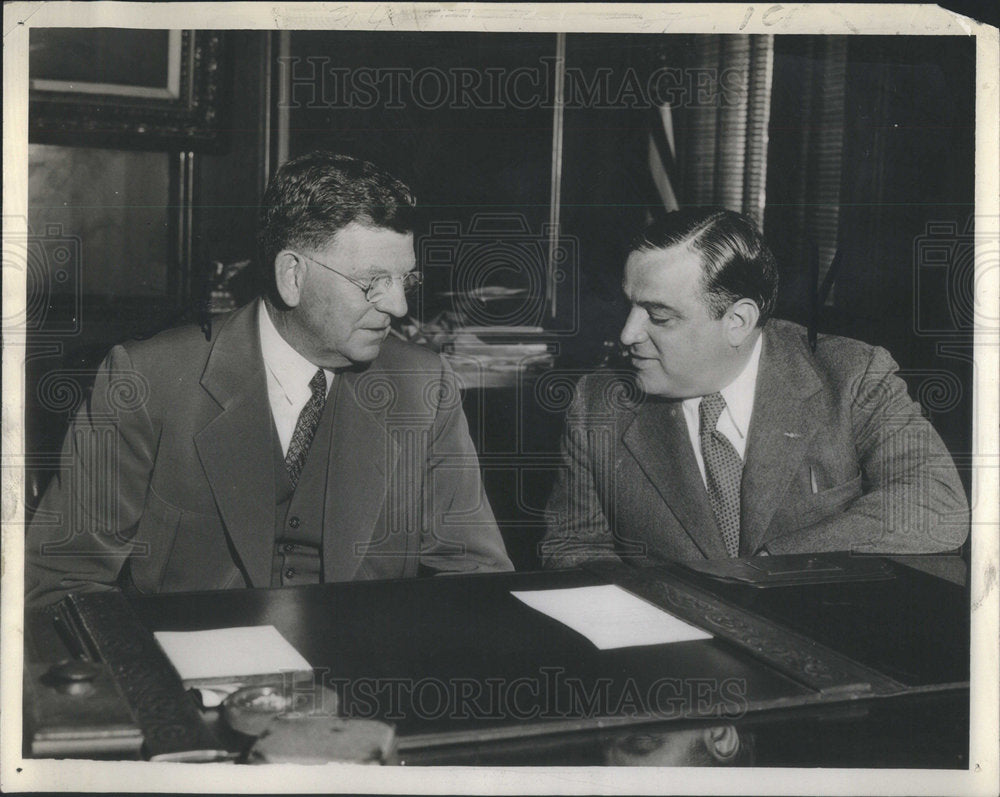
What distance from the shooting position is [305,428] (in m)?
2.17

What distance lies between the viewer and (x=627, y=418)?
94.7 inches

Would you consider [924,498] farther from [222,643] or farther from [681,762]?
[222,643]

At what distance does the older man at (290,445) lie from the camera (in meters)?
2.03

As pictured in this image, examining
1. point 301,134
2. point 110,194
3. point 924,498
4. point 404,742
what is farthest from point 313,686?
point 301,134

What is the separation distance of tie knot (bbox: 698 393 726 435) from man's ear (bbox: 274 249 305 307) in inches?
39.4

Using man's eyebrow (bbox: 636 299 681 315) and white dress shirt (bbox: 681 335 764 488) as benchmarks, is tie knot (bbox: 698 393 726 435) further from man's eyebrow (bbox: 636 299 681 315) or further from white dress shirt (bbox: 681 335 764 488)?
man's eyebrow (bbox: 636 299 681 315)

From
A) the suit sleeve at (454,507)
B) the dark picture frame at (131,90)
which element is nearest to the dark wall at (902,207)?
the suit sleeve at (454,507)

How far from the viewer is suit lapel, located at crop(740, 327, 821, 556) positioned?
231cm

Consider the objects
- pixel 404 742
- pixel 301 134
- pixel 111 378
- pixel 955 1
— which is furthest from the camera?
pixel 301 134

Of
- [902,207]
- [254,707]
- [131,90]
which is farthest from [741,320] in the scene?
[131,90]

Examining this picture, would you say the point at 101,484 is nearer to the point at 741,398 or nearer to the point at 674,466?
the point at 674,466

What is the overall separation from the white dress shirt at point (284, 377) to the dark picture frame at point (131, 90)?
93 cm

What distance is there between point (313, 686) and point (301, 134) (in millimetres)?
2272

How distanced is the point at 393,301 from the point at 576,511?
26.2 inches
